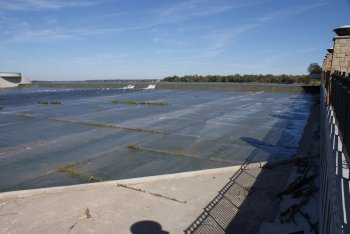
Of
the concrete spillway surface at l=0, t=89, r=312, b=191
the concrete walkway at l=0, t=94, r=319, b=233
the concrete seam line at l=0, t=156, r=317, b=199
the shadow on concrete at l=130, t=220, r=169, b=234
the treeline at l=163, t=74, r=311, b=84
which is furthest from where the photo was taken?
the treeline at l=163, t=74, r=311, b=84

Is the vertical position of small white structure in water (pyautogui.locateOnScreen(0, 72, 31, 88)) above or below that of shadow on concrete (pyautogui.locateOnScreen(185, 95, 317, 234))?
above

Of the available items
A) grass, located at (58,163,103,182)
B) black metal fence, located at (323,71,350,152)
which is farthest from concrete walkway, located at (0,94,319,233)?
black metal fence, located at (323,71,350,152)

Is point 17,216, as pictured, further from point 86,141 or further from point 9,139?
point 9,139

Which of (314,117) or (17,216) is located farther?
(314,117)

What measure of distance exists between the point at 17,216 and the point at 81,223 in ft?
4.84

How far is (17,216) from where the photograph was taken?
6.55m

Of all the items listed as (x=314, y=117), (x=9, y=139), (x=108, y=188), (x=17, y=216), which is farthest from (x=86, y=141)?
(x=314, y=117)

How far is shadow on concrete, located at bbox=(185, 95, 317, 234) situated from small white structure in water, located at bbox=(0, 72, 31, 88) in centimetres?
7270

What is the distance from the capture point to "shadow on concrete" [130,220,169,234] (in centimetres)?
599

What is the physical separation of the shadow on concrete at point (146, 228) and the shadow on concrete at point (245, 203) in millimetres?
559

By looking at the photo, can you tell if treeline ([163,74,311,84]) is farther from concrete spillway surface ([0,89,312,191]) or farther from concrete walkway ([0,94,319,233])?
concrete walkway ([0,94,319,233])

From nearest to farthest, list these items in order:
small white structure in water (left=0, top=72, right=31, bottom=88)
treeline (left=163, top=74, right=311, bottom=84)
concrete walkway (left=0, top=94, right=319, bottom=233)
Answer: concrete walkway (left=0, top=94, right=319, bottom=233) → small white structure in water (left=0, top=72, right=31, bottom=88) → treeline (left=163, top=74, right=311, bottom=84)

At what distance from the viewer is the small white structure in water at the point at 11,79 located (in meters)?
69.7

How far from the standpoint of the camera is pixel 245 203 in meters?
7.23
